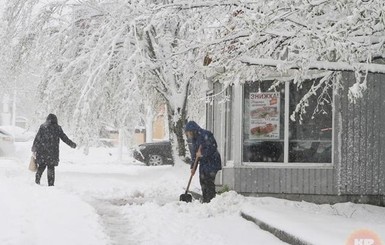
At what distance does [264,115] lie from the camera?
37.7 ft

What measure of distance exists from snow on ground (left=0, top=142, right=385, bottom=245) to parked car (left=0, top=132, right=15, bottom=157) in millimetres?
11705

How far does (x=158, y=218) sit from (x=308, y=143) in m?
3.68

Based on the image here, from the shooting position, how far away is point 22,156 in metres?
26.7

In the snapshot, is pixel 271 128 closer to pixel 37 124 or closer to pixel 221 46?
pixel 221 46

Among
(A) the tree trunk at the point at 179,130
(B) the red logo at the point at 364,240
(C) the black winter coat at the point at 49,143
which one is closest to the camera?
(B) the red logo at the point at 364,240

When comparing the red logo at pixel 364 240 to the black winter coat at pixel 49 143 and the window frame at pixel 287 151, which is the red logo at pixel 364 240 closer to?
the window frame at pixel 287 151

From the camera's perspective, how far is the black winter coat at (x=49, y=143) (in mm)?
12523

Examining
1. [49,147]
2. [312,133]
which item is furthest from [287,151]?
[49,147]

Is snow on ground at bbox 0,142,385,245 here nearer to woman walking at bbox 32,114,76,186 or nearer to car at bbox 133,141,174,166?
woman walking at bbox 32,114,76,186

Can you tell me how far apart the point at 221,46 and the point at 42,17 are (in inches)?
391

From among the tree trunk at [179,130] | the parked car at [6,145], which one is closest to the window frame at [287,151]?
the tree trunk at [179,130]

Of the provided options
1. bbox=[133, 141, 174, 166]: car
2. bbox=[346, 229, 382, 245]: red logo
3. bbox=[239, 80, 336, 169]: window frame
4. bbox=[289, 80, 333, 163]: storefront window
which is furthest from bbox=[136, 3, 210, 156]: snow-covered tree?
bbox=[346, 229, 382, 245]: red logo

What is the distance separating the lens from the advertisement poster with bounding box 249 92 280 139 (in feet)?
37.4

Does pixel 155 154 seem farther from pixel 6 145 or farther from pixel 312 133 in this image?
pixel 312 133
